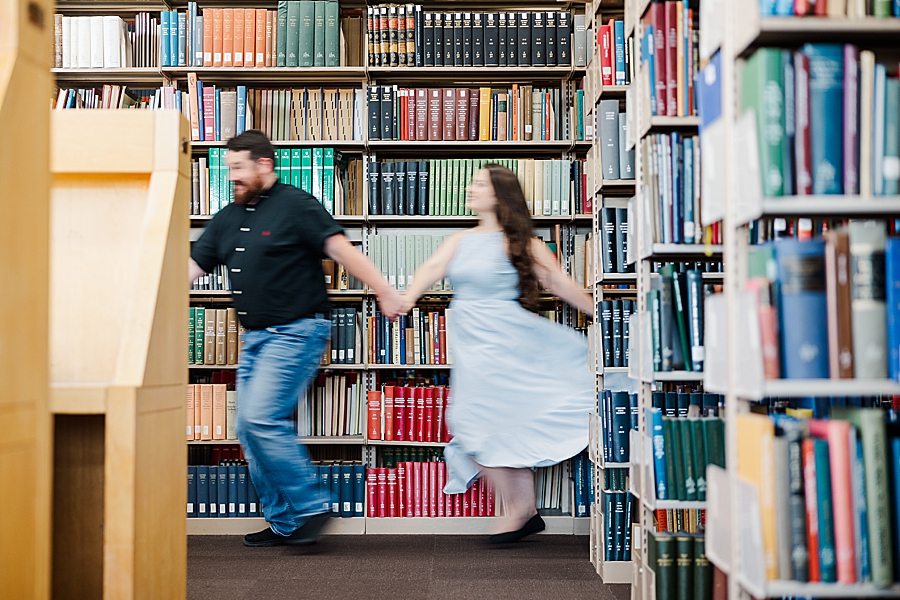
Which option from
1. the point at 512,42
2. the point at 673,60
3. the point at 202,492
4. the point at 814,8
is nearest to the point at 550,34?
the point at 512,42

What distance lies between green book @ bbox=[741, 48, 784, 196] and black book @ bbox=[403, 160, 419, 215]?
92.3 inches

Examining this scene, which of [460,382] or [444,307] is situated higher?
[444,307]

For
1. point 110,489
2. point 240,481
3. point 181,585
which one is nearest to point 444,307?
point 240,481

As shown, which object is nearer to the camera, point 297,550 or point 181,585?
point 181,585

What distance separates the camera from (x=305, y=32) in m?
3.64

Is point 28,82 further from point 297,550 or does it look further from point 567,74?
point 567,74

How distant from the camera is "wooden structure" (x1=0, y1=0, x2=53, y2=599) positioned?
116 centimetres

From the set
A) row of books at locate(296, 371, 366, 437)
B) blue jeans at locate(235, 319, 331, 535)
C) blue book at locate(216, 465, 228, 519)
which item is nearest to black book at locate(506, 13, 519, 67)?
blue jeans at locate(235, 319, 331, 535)

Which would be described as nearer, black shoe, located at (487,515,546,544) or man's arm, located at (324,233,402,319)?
man's arm, located at (324,233,402,319)

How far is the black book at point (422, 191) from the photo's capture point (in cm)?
366

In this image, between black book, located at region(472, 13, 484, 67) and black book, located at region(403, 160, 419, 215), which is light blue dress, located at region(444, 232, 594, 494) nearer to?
black book, located at region(403, 160, 419, 215)

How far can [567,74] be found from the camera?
12.3 feet

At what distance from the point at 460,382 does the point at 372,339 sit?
69 centimetres

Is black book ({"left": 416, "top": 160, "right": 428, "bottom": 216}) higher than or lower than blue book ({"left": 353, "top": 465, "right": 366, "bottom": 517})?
higher
